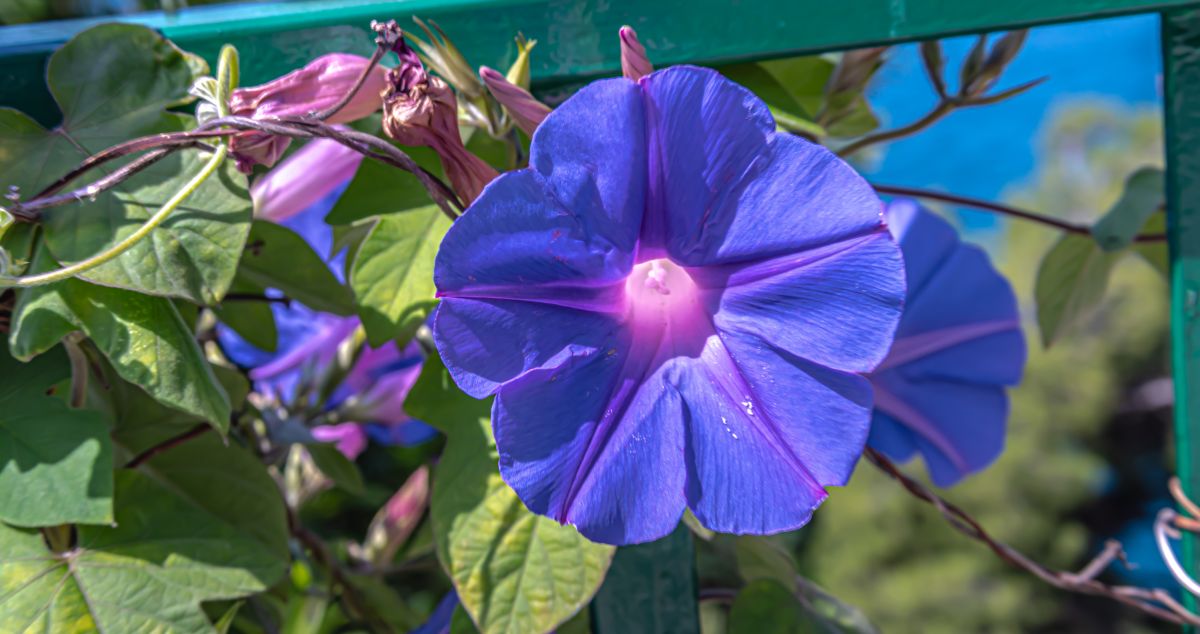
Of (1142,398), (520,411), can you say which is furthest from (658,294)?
(1142,398)

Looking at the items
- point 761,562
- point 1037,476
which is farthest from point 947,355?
point 1037,476

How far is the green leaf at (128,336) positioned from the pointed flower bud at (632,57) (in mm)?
254

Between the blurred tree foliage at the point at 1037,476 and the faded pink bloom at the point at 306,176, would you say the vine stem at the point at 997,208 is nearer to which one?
the faded pink bloom at the point at 306,176

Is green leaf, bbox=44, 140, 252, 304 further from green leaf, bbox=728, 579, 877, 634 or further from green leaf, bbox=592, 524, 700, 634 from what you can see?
green leaf, bbox=728, 579, 877, 634

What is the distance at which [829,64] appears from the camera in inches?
29.2

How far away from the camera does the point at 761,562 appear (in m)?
0.70

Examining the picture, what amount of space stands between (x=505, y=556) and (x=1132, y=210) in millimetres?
505

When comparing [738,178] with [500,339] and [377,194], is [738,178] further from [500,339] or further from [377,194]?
[377,194]

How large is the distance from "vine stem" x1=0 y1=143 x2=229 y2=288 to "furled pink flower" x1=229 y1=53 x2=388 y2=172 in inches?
0.7

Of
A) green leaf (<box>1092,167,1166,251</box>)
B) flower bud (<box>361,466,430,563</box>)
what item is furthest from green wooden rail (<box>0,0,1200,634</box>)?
flower bud (<box>361,466,430,563</box>)

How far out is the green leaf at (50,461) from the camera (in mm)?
501

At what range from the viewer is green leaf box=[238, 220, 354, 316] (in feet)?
2.01

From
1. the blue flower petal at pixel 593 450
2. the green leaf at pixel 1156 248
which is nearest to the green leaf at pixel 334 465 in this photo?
the blue flower petal at pixel 593 450

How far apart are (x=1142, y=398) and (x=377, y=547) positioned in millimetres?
2693
